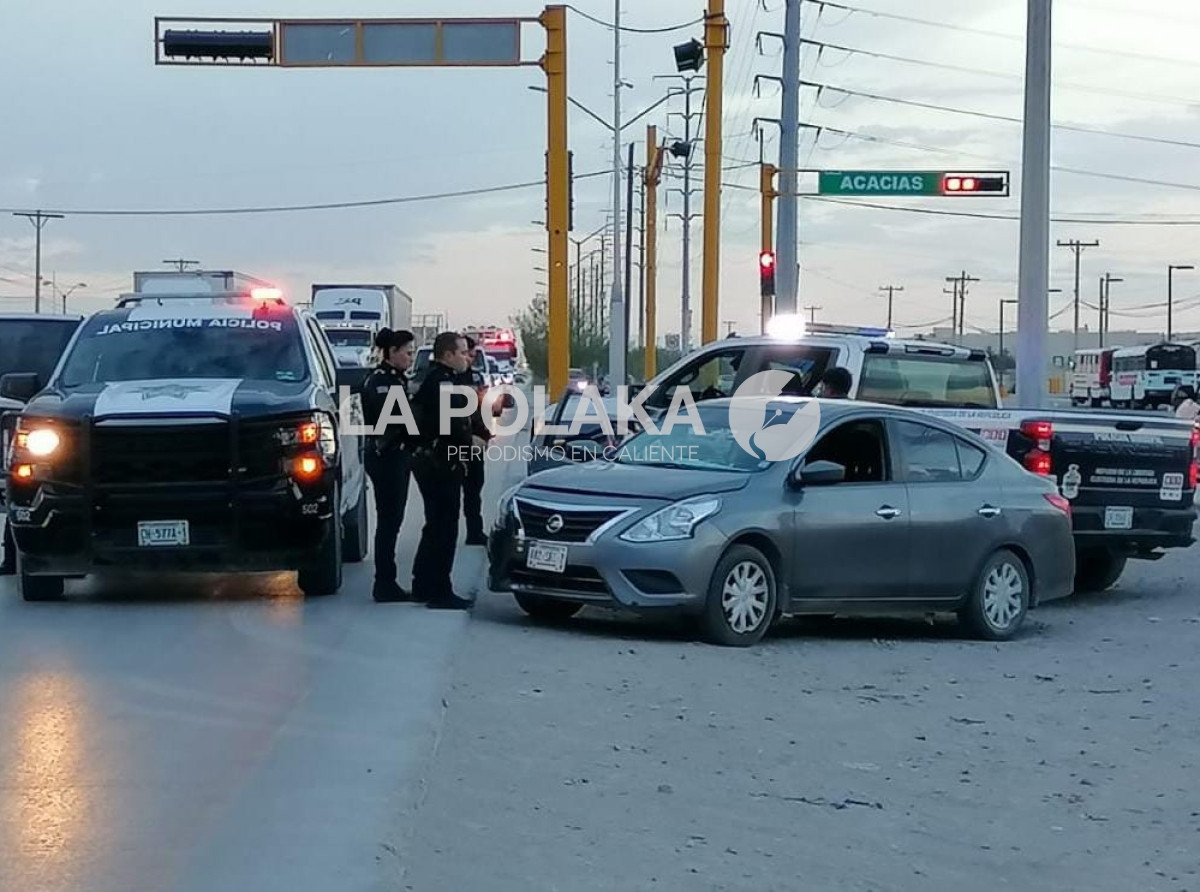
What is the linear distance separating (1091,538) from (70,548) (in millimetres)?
7727

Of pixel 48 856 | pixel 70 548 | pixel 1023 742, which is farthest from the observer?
pixel 70 548

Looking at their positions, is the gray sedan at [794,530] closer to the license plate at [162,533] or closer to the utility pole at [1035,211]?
the license plate at [162,533]

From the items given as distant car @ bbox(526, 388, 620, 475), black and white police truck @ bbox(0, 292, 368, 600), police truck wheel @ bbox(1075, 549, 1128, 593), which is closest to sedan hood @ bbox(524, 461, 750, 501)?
black and white police truck @ bbox(0, 292, 368, 600)

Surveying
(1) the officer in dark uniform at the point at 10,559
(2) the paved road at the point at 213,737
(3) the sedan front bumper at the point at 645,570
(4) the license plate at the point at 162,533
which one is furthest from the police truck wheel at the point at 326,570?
(1) the officer in dark uniform at the point at 10,559

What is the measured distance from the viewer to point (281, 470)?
11.9 m

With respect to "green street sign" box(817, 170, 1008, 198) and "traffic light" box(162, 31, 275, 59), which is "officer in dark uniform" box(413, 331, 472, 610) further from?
"green street sign" box(817, 170, 1008, 198)

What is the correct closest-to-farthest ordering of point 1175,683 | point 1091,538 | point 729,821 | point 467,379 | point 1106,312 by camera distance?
1. point 729,821
2. point 1175,683
3. point 467,379
4. point 1091,538
5. point 1106,312

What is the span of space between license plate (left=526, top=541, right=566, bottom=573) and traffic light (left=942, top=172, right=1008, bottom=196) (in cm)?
2053

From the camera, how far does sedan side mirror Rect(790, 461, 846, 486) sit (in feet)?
37.6

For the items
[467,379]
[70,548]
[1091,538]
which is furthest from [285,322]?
[1091,538]

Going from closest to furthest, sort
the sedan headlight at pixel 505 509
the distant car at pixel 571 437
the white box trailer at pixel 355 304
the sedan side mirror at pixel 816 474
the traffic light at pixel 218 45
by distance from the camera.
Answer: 1. the sedan side mirror at pixel 816 474
2. the sedan headlight at pixel 505 509
3. the distant car at pixel 571 437
4. the traffic light at pixel 218 45
5. the white box trailer at pixel 355 304

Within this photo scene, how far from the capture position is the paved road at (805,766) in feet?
21.2

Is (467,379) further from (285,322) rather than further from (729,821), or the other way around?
(729,821)

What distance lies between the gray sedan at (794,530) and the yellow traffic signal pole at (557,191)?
1337 centimetres
